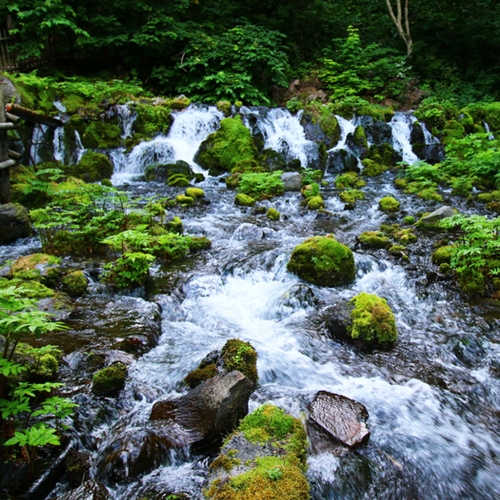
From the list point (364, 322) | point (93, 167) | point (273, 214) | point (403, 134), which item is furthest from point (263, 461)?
point (403, 134)

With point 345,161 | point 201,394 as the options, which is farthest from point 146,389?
point 345,161

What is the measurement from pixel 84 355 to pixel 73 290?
1.71 m

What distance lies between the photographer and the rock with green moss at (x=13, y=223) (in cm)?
755

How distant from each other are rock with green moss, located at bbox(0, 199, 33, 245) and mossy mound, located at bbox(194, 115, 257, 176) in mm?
6764

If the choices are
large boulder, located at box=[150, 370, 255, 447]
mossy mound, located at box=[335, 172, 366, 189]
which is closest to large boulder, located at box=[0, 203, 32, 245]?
large boulder, located at box=[150, 370, 255, 447]

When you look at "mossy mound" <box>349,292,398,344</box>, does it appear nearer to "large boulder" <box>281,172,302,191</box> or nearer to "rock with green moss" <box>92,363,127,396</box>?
"rock with green moss" <box>92,363,127,396</box>

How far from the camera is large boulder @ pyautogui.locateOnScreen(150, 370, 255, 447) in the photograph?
3170mm

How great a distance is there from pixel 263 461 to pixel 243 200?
322 inches

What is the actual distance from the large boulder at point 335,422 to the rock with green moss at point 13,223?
6.64m

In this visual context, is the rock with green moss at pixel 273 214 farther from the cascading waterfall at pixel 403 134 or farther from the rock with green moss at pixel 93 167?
the cascading waterfall at pixel 403 134

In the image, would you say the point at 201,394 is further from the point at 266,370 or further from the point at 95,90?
the point at 95,90

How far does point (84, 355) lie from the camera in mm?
4223

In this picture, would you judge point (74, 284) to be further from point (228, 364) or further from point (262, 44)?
point (262, 44)

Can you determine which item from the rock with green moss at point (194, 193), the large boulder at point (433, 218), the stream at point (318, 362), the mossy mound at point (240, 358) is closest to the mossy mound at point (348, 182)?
the stream at point (318, 362)
